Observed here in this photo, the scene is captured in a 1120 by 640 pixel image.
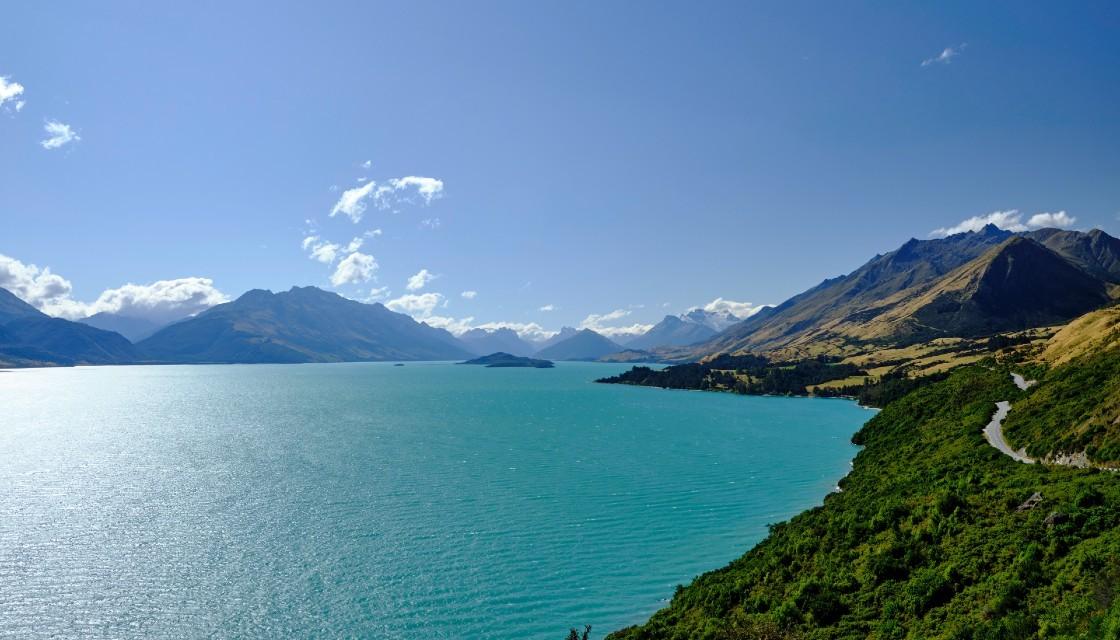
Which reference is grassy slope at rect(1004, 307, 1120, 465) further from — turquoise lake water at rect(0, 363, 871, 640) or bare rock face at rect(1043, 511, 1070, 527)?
turquoise lake water at rect(0, 363, 871, 640)

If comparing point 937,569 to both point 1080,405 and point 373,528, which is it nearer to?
point 1080,405

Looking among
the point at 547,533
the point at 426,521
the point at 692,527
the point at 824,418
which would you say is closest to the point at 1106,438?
the point at 692,527

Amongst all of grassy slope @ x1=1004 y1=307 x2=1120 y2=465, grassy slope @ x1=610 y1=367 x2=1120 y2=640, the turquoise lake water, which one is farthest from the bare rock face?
the turquoise lake water

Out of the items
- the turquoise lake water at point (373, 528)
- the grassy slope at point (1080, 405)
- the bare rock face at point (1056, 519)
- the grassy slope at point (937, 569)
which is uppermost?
the grassy slope at point (1080, 405)

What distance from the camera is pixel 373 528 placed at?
67.6 metres

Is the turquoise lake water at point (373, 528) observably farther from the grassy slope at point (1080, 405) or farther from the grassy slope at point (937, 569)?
the grassy slope at point (1080, 405)

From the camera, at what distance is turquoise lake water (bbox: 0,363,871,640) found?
151 feet

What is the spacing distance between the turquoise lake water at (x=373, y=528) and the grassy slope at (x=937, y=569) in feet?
33.0

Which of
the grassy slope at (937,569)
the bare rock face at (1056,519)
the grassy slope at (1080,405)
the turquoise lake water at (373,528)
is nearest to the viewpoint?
the grassy slope at (937,569)

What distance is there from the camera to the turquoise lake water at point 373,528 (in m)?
46.1

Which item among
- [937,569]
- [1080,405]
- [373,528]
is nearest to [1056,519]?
[937,569]

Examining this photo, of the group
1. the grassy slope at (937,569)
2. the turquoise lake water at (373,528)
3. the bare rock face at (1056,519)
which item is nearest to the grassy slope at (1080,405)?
the grassy slope at (937,569)

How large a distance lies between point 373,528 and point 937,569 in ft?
192

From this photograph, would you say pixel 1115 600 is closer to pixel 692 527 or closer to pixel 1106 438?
pixel 1106 438
